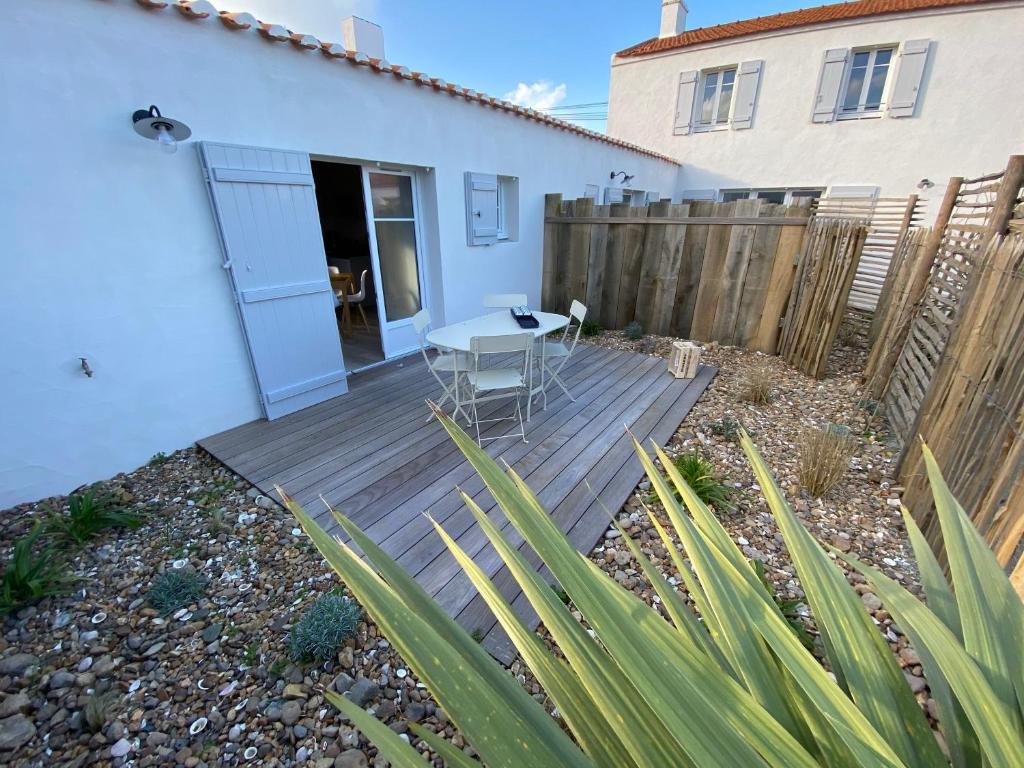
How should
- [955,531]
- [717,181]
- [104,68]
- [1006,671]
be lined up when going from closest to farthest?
[1006,671] < [955,531] < [104,68] < [717,181]

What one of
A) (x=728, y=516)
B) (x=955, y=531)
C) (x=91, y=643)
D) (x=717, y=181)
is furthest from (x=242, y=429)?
(x=717, y=181)

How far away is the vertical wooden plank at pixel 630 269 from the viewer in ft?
17.9

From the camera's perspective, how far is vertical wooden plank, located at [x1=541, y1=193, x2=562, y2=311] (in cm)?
595

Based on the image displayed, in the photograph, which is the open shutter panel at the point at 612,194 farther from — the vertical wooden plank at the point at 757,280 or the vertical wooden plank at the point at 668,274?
the vertical wooden plank at the point at 757,280

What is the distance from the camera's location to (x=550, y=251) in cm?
626

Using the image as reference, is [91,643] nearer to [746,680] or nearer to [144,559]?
[144,559]

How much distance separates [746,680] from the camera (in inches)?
26.8

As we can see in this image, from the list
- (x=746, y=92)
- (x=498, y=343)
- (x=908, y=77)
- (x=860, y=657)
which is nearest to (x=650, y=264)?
(x=498, y=343)

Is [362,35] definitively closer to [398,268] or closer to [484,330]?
[398,268]

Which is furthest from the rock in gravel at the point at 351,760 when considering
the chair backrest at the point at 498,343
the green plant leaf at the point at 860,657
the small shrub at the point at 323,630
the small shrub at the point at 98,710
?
the chair backrest at the point at 498,343

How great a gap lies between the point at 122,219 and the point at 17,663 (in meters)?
2.35

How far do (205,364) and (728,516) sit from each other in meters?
3.71

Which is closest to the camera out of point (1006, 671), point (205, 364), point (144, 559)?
point (1006, 671)

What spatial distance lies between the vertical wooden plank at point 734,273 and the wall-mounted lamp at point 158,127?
514cm
